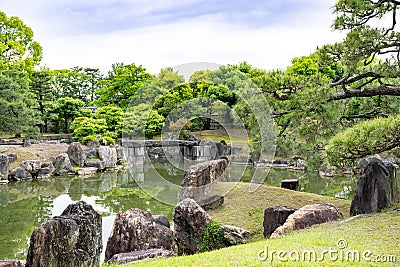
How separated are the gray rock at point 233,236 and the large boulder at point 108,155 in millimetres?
15869

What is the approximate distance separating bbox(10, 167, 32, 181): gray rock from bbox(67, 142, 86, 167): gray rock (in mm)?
2999

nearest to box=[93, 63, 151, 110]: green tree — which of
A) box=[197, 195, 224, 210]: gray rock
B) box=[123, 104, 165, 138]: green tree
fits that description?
box=[123, 104, 165, 138]: green tree

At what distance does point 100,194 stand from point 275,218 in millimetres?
9659

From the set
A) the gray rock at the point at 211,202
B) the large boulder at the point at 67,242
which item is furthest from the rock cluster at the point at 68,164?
the large boulder at the point at 67,242

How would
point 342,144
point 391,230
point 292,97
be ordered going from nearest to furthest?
point 391,230 → point 342,144 → point 292,97

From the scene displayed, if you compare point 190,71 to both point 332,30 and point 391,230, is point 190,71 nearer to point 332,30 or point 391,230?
point 332,30

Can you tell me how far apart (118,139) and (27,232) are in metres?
18.6

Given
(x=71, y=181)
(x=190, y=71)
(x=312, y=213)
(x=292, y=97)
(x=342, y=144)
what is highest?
(x=190, y=71)

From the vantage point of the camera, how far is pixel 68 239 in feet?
16.1

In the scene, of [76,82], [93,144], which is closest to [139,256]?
[93,144]

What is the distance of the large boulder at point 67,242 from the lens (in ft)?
15.5

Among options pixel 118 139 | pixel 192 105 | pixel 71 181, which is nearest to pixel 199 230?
pixel 192 105

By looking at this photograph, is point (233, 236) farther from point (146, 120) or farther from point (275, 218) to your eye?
point (146, 120)

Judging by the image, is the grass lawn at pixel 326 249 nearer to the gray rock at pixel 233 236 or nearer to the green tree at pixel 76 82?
the gray rock at pixel 233 236
